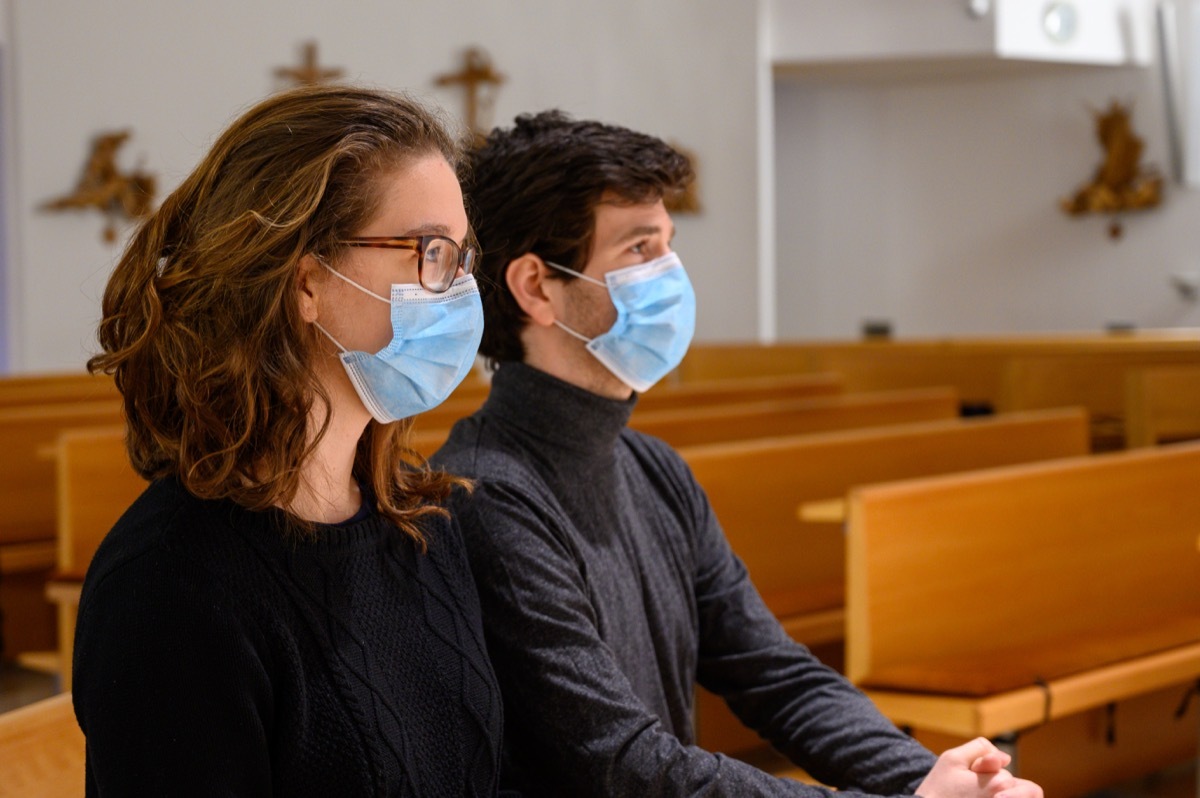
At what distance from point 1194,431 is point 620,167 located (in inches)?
196

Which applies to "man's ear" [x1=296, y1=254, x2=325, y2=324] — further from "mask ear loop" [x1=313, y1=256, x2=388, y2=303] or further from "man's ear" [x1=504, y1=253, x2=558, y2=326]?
"man's ear" [x1=504, y1=253, x2=558, y2=326]

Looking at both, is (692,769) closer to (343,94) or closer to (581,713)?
(581,713)

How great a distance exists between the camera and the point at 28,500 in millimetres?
4699

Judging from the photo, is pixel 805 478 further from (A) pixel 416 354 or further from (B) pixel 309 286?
(B) pixel 309 286

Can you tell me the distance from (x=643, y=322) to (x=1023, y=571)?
1797mm

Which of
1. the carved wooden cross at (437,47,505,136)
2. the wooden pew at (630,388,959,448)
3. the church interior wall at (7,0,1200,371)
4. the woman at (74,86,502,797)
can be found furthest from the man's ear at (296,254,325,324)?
the carved wooden cross at (437,47,505,136)

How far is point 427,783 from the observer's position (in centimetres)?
134

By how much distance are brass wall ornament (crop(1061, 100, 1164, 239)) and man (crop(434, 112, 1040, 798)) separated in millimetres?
9695

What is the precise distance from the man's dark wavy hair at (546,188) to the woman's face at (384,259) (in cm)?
45

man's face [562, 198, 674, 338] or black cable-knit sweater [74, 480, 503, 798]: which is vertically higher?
man's face [562, 198, 674, 338]

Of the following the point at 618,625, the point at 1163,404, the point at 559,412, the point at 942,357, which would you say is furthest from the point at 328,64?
the point at 618,625

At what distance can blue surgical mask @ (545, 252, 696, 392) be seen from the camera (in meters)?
1.97

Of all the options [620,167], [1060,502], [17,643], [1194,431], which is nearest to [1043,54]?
[1194,431]

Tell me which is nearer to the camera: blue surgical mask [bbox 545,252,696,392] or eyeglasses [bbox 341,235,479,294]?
eyeglasses [bbox 341,235,479,294]
